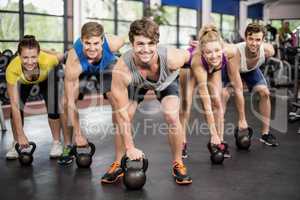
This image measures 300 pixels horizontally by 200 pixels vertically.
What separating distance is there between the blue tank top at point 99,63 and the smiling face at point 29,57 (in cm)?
22

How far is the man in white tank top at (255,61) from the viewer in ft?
8.11

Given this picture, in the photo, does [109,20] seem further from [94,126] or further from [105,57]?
[105,57]

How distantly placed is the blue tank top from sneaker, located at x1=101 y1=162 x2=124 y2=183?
522mm

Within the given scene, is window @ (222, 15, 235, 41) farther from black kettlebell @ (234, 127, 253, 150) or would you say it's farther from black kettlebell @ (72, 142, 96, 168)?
black kettlebell @ (72, 142, 96, 168)

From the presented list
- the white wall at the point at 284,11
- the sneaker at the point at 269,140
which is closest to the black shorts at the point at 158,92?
the sneaker at the point at 269,140

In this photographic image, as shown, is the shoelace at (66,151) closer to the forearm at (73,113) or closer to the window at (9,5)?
the forearm at (73,113)

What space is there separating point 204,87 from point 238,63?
443 millimetres

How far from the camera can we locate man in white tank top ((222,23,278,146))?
2471 mm

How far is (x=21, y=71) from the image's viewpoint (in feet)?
7.52

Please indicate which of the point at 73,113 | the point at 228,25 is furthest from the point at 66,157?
the point at 228,25

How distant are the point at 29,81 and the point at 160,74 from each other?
90cm

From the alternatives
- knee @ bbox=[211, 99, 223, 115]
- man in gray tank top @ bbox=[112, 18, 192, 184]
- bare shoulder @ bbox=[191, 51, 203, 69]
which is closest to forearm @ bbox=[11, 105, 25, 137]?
man in gray tank top @ bbox=[112, 18, 192, 184]

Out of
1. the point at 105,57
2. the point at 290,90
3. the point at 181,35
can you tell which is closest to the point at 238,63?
the point at 105,57

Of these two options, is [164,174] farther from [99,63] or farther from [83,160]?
[99,63]
